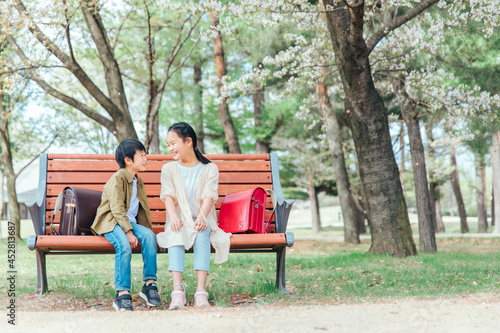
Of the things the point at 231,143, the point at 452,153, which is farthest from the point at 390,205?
the point at 452,153

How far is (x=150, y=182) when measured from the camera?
4.90m

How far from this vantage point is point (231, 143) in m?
15.4

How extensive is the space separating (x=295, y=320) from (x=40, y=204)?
8.94ft

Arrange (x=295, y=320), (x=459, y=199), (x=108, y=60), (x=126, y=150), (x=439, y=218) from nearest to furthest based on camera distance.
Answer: (x=295, y=320) < (x=126, y=150) < (x=108, y=60) < (x=459, y=199) < (x=439, y=218)

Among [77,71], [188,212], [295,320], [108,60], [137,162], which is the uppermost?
[108,60]

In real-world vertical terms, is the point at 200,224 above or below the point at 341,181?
below

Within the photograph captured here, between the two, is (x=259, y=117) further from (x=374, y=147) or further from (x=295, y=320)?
(x=295, y=320)

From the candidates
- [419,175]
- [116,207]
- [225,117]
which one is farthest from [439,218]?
[116,207]

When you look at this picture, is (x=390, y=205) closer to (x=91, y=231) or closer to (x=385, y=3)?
(x=385, y=3)

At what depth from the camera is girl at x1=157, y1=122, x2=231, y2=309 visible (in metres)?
3.92

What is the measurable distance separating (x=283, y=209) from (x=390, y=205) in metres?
3.55

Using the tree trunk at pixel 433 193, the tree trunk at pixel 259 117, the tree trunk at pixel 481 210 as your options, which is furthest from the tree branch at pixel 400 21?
the tree trunk at pixel 481 210

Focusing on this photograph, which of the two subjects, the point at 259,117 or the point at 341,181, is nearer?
the point at 341,181

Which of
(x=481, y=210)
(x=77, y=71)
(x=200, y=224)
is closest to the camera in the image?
(x=200, y=224)
